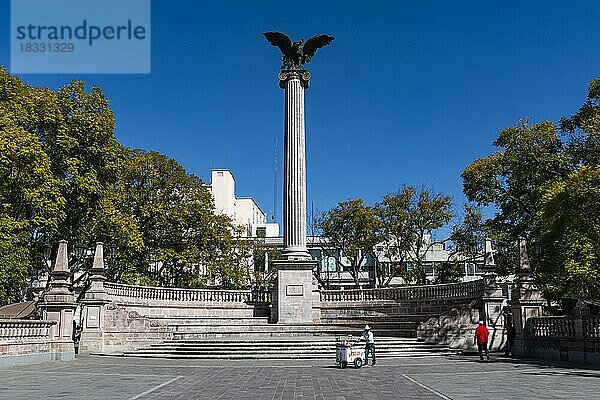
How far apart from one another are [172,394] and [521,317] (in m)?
17.4

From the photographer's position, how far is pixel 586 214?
80.5ft

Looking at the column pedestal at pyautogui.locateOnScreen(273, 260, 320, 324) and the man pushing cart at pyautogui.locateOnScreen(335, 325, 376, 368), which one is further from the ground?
the column pedestal at pyautogui.locateOnScreen(273, 260, 320, 324)

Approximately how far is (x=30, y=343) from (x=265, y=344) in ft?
32.3

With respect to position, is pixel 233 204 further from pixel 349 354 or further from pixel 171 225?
pixel 349 354

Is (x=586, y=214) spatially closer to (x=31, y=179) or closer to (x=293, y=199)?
(x=293, y=199)

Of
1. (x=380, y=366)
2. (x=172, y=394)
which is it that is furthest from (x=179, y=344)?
(x=172, y=394)

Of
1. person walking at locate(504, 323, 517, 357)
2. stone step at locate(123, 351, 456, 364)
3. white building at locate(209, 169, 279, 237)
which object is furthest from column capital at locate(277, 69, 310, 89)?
white building at locate(209, 169, 279, 237)

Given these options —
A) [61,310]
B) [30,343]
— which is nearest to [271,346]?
[61,310]

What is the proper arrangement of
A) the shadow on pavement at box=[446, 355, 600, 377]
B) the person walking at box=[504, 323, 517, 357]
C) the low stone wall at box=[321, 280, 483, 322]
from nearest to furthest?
the shadow on pavement at box=[446, 355, 600, 377], the person walking at box=[504, 323, 517, 357], the low stone wall at box=[321, 280, 483, 322]

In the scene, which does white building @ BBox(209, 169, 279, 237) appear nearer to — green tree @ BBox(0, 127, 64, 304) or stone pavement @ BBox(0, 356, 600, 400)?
green tree @ BBox(0, 127, 64, 304)

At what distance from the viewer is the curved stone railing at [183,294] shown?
32.8m

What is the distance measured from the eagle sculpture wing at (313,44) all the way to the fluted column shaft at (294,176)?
6.32ft

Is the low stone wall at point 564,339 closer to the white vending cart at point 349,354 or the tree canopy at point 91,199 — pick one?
the white vending cart at point 349,354

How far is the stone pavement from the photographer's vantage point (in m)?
13.8
